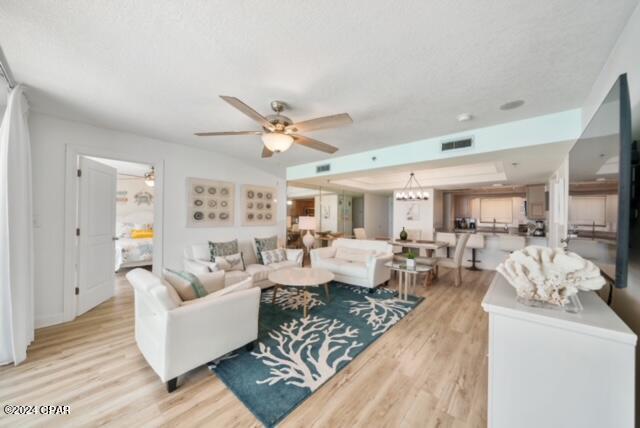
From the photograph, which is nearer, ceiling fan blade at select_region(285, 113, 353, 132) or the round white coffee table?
ceiling fan blade at select_region(285, 113, 353, 132)

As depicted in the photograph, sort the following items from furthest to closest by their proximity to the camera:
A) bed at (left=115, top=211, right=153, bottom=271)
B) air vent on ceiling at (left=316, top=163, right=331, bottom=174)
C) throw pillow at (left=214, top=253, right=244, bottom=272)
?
bed at (left=115, top=211, right=153, bottom=271) → air vent on ceiling at (left=316, top=163, right=331, bottom=174) → throw pillow at (left=214, top=253, right=244, bottom=272)

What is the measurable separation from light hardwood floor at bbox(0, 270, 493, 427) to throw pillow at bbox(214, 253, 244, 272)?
127cm

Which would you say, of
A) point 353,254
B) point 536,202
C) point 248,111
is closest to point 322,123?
point 248,111

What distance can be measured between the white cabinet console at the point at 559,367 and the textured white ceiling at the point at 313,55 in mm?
1621

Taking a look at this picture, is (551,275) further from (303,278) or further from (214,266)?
(214,266)

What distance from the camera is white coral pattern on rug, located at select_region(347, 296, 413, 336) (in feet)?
9.26

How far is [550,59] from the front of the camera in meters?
1.69

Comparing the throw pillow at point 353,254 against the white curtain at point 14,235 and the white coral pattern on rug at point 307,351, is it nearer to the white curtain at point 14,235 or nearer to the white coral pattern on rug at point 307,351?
the white coral pattern on rug at point 307,351

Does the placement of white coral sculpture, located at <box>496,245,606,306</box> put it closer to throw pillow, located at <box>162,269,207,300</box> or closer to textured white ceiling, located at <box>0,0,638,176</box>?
textured white ceiling, located at <box>0,0,638,176</box>

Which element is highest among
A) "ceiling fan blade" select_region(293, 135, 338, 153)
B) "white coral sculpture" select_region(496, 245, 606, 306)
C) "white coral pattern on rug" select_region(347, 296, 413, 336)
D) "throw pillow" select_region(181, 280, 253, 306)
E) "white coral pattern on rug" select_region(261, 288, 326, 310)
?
"ceiling fan blade" select_region(293, 135, 338, 153)

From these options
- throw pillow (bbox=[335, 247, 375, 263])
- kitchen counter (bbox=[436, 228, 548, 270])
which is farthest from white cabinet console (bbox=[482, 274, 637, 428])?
kitchen counter (bbox=[436, 228, 548, 270])

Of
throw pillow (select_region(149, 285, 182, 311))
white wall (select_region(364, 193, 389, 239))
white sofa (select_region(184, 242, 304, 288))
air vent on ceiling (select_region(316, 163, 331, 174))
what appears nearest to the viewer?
throw pillow (select_region(149, 285, 182, 311))

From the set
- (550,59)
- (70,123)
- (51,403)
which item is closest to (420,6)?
(550,59)

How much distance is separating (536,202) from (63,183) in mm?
8983
